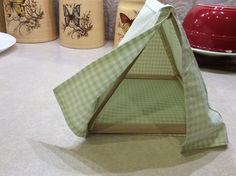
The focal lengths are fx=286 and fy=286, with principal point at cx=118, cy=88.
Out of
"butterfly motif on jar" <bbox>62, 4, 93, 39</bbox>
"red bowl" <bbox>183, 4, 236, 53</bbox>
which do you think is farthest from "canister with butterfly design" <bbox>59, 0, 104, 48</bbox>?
"red bowl" <bbox>183, 4, 236, 53</bbox>

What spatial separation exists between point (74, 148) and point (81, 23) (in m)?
0.45

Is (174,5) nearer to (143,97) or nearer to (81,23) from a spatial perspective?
(81,23)

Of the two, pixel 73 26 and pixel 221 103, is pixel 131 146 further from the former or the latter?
pixel 73 26

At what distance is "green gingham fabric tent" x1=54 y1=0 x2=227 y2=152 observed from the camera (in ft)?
1.08

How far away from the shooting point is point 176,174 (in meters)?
0.33

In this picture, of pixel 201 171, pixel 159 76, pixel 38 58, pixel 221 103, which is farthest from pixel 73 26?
pixel 201 171

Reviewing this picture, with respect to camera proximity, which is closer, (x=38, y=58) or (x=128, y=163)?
(x=128, y=163)

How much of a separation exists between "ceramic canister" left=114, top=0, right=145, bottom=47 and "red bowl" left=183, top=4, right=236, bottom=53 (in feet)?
0.45

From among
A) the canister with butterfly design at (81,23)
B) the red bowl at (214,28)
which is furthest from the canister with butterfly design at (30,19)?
the red bowl at (214,28)

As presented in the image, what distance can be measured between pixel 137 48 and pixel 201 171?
16 centimetres

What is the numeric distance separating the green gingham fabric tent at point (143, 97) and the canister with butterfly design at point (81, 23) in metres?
0.28

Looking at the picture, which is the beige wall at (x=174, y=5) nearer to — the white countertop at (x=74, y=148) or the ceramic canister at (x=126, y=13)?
the ceramic canister at (x=126, y=13)

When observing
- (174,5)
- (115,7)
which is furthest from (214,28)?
(115,7)

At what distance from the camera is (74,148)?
0.37 metres
